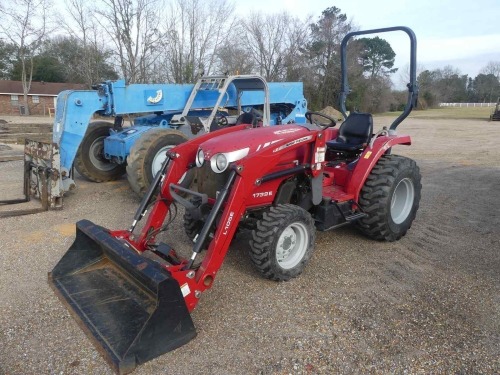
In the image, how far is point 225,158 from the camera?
A: 3.17 metres

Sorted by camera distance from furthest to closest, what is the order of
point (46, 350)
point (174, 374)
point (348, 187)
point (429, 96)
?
point (429, 96), point (348, 187), point (46, 350), point (174, 374)

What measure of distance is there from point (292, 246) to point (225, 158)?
3.39 ft

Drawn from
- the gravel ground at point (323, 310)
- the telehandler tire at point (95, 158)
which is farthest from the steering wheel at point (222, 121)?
the gravel ground at point (323, 310)

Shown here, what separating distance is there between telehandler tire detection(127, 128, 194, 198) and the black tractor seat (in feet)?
8.23

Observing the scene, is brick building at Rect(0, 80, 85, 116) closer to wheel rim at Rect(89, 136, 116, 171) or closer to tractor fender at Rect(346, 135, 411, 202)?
wheel rim at Rect(89, 136, 116, 171)

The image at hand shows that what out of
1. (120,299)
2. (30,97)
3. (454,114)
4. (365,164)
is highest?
(30,97)

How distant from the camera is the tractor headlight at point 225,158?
125 inches

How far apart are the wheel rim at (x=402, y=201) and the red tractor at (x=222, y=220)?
0.04 ft

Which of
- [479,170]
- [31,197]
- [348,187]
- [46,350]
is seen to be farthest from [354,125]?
[479,170]

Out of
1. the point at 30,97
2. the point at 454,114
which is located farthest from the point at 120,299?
the point at 30,97

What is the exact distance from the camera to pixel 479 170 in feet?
29.2

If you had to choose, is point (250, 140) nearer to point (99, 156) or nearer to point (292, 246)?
point (292, 246)

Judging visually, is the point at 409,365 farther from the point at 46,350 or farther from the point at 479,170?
the point at 479,170

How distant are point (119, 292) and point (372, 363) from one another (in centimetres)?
187
